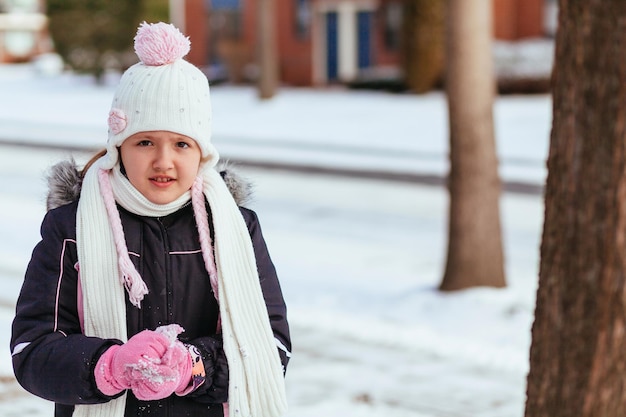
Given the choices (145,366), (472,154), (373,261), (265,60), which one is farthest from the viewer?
(265,60)

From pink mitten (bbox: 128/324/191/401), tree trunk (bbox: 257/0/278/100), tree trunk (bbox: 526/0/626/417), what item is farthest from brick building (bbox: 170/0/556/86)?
pink mitten (bbox: 128/324/191/401)

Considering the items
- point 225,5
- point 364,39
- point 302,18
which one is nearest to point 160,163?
point 364,39

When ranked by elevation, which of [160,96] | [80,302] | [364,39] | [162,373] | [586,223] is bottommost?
[364,39]

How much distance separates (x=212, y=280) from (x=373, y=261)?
764 cm

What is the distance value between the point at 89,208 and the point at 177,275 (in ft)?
0.95

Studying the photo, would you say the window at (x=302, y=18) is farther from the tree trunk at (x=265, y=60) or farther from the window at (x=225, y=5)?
the tree trunk at (x=265, y=60)

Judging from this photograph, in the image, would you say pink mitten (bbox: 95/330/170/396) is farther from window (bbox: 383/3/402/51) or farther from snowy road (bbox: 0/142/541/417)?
window (bbox: 383/3/402/51)

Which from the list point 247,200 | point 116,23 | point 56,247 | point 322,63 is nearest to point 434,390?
point 247,200

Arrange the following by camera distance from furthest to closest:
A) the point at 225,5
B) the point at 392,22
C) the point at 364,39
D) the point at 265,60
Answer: the point at 225,5, the point at 364,39, the point at 392,22, the point at 265,60

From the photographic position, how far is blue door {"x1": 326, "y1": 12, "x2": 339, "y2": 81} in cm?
3397

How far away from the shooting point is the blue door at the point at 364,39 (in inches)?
1331

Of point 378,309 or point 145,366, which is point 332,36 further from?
point 145,366

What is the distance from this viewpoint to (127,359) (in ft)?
8.75

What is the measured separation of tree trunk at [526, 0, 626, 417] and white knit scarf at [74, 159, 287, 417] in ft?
2.54
